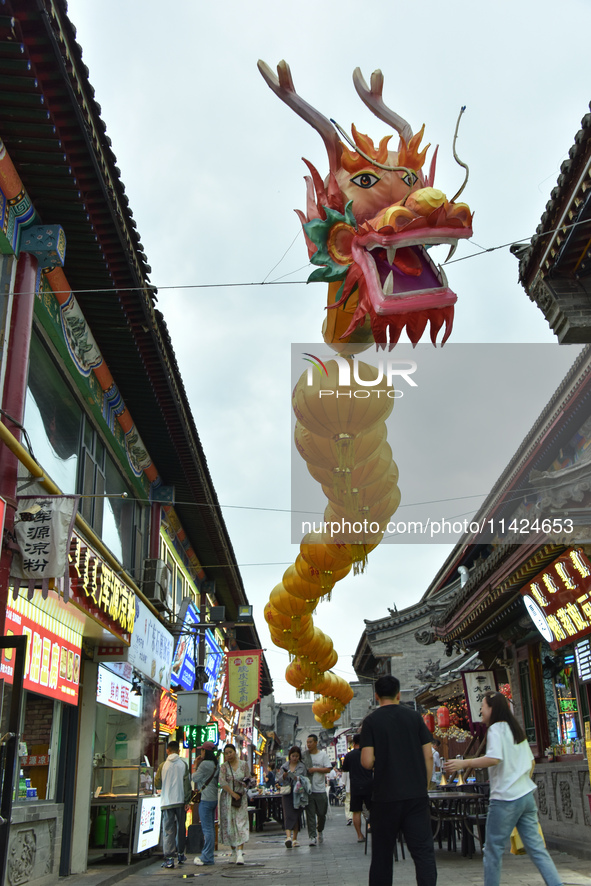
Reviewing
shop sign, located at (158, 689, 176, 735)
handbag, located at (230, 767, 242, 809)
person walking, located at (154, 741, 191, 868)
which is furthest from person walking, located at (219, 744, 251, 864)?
shop sign, located at (158, 689, 176, 735)

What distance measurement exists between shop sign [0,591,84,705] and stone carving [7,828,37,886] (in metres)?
1.44

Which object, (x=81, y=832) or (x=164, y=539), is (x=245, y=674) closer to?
(x=164, y=539)

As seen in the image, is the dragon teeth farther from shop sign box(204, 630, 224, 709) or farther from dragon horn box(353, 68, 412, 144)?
shop sign box(204, 630, 224, 709)

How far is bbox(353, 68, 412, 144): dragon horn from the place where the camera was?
7.00 m

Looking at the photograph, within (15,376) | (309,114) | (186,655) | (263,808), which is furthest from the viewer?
(263,808)

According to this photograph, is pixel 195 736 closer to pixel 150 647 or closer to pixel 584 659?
pixel 150 647

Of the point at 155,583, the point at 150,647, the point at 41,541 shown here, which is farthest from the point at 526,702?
the point at 41,541

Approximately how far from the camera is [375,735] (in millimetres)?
5336

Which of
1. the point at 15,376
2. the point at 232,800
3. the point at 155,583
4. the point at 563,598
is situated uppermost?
the point at 15,376

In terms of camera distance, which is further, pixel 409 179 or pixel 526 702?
pixel 526 702

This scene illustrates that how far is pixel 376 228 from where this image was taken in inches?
238

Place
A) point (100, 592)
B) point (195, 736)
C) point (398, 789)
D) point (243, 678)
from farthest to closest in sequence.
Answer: point (243, 678) < point (195, 736) < point (100, 592) < point (398, 789)

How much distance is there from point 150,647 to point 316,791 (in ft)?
13.4

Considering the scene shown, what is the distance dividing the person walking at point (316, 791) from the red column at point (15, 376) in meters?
8.56
